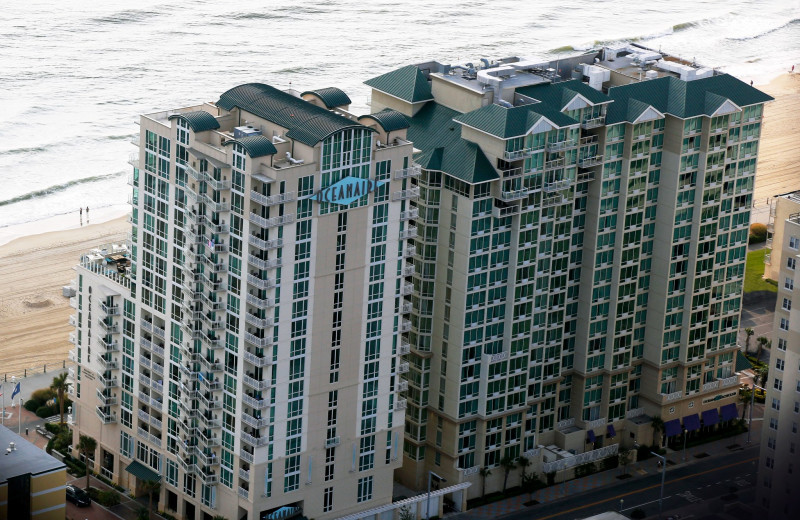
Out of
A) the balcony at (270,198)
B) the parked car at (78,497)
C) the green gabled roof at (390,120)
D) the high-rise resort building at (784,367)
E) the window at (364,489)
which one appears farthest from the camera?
the parked car at (78,497)

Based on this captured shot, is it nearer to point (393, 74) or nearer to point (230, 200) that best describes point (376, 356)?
point (230, 200)

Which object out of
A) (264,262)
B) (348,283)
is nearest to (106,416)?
(264,262)

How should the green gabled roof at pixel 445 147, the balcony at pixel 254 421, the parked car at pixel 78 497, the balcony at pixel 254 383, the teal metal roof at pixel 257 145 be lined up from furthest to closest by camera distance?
the parked car at pixel 78 497 → the green gabled roof at pixel 445 147 → the balcony at pixel 254 421 → the balcony at pixel 254 383 → the teal metal roof at pixel 257 145

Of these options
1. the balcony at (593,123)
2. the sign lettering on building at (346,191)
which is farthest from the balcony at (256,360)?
the balcony at (593,123)

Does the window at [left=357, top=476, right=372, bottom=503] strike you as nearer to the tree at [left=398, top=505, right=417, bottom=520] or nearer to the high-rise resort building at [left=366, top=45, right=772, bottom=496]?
the tree at [left=398, top=505, right=417, bottom=520]

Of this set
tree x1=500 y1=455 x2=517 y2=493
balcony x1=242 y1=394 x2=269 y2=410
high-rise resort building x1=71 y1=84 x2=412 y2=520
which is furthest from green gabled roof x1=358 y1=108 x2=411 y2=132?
tree x1=500 y1=455 x2=517 y2=493

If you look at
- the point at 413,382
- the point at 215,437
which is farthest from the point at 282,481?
the point at 413,382

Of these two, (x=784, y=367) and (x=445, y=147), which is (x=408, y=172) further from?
(x=784, y=367)

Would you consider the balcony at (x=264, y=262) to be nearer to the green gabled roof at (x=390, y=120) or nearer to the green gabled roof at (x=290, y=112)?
the green gabled roof at (x=290, y=112)
